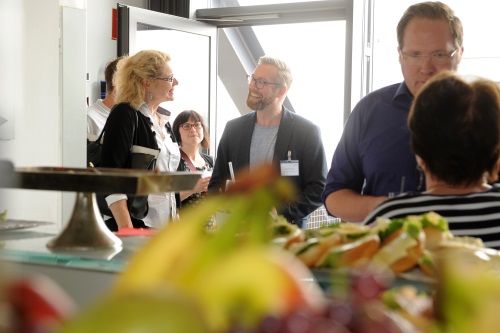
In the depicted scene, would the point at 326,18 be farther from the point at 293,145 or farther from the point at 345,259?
the point at 345,259

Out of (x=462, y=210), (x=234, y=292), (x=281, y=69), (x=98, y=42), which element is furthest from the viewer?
(x=98, y=42)

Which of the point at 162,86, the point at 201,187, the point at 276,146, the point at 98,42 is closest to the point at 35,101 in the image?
the point at 162,86

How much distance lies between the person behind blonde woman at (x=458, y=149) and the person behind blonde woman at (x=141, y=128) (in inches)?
98.2

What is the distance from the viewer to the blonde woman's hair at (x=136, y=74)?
188 inches

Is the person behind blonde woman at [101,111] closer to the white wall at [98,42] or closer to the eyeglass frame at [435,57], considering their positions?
the white wall at [98,42]

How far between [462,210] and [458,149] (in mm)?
174

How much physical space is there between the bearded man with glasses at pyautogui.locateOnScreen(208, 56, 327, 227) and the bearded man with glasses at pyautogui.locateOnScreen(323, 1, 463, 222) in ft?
5.30

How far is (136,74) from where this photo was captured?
4.88m

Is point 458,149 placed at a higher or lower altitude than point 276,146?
higher

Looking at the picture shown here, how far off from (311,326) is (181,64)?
7.32 metres

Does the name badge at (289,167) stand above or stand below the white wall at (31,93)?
below

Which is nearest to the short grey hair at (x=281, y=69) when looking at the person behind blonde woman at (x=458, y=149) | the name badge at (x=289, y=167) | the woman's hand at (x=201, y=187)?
the name badge at (x=289, y=167)

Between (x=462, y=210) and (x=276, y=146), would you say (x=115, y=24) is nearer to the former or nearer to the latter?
(x=276, y=146)

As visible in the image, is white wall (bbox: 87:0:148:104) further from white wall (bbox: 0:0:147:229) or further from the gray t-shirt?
Result: white wall (bbox: 0:0:147:229)
